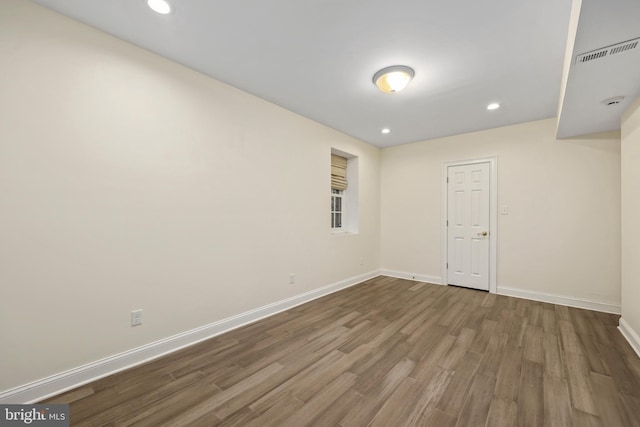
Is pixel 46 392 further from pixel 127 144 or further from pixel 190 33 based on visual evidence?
pixel 190 33

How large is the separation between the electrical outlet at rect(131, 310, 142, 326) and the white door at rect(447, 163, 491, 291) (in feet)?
14.6

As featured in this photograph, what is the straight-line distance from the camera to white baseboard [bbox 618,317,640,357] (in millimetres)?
2289

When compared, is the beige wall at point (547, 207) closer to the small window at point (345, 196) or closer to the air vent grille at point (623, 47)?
the small window at point (345, 196)

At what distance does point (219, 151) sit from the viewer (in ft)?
8.83

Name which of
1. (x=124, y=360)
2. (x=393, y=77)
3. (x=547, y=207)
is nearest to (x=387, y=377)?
(x=124, y=360)

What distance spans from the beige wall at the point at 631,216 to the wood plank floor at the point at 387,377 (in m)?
0.37

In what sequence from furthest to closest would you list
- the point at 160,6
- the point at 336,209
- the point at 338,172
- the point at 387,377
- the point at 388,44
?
1. the point at 336,209
2. the point at 338,172
3. the point at 388,44
4. the point at 387,377
5. the point at 160,6

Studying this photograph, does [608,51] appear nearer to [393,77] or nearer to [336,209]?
[393,77]

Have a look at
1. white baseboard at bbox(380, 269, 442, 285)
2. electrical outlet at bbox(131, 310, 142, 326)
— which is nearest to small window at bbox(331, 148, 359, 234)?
white baseboard at bbox(380, 269, 442, 285)

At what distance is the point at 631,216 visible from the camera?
2.51 meters

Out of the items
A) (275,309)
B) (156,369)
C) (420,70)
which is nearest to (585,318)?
(420,70)

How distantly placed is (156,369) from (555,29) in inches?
160

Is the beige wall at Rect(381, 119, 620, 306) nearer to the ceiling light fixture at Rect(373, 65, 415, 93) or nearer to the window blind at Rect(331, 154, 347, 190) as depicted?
the window blind at Rect(331, 154, 347, 190)

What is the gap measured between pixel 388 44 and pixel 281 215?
2170mm
